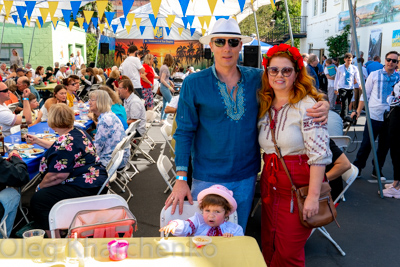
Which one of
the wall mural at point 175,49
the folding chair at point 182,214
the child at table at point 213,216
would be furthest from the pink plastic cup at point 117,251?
the wall mural at point 175,49

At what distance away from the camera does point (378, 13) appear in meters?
14.5

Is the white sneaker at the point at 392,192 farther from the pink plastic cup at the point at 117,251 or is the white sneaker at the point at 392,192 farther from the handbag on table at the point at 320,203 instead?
the pink plastic cup at the point at 117,251

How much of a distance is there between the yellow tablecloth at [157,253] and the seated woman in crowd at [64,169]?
54.0 inches

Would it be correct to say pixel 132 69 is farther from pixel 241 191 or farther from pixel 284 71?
pixel 284 71

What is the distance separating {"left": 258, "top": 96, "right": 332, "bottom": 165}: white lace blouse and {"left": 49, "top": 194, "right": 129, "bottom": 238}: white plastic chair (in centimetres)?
118

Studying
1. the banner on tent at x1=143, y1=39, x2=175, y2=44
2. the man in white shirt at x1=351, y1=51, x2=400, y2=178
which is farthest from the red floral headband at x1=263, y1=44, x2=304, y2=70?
the banner on tent at x1=143, y1=39, x2=175, y2=44

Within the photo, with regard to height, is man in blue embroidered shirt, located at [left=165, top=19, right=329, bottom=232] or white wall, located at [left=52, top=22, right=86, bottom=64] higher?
white wall, located at [left=52, top=22, right=86, bottom=64]

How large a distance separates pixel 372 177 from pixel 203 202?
441 centimetres

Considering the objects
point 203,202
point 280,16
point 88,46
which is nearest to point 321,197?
point 203,202

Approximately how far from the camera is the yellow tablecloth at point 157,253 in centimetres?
176

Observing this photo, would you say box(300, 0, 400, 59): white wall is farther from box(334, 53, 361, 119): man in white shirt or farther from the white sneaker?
the white sneaker

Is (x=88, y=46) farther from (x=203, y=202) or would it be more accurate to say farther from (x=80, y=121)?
(x=203, y=202)

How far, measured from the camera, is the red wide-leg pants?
88.4 inches

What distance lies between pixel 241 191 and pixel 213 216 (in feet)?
0.87
